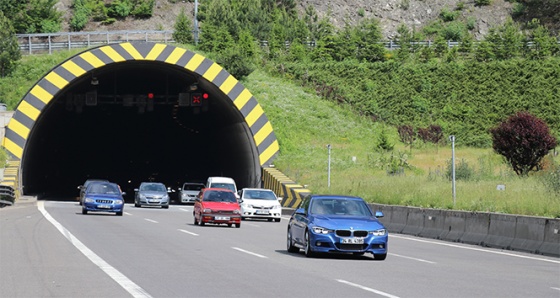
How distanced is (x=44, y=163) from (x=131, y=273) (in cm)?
5745

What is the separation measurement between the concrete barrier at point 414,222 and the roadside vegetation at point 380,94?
14680mm

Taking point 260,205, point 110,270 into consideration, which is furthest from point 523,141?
point 110,270

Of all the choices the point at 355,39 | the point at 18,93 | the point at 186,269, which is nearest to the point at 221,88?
the point at 18,93

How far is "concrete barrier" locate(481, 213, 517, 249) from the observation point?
86.8ft

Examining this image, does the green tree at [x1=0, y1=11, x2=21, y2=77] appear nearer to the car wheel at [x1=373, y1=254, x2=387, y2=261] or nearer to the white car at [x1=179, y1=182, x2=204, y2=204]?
the white car at [x1=179, y1=182, x2=204, y2=204]

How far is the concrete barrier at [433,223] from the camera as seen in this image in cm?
3125

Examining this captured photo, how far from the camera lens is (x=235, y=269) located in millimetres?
18141

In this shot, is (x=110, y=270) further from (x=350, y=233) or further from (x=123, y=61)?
(x=123, y=61)

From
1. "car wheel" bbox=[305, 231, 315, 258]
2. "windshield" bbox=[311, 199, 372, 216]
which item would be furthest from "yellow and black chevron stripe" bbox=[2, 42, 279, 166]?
"car wheel" bbox=[305, 231, 315, 258]

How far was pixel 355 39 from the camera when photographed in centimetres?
8406

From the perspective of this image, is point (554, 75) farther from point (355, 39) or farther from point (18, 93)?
point (18, 93)

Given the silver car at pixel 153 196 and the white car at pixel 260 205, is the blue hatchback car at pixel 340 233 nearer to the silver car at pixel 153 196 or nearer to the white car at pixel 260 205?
the white car at pixel 260 205

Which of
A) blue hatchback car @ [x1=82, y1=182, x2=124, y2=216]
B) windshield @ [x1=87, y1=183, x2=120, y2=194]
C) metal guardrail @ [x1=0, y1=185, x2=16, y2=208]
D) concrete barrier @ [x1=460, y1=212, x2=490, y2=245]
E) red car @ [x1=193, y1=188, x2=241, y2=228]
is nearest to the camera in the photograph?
concrete barrier @ [x1=460, y1=212, x2=490, y2=245]

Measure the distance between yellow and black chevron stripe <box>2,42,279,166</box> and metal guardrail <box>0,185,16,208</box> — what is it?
24.6ft
